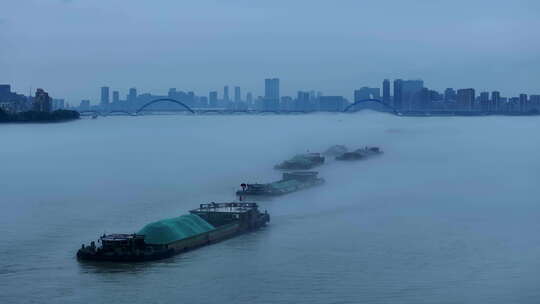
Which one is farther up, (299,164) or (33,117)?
(33,117)

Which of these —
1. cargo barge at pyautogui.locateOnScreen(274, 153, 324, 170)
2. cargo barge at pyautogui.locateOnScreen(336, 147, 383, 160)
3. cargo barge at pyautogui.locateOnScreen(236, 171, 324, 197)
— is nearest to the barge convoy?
cargo barge at pyautogui.locateOnScreen(236, 171, 324, 197)

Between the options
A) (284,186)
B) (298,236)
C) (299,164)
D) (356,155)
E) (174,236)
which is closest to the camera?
(174,236)

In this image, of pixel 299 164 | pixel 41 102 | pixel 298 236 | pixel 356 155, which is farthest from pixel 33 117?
pixel 298 236

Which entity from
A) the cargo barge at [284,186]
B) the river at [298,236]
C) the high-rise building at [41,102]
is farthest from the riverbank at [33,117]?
the cargo barge at [284,186]

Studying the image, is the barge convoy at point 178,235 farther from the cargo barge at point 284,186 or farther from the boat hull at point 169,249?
the cargo barge at point 284,186

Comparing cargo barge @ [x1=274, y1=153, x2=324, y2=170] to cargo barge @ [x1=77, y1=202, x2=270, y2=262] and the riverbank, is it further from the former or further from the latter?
the riverbank

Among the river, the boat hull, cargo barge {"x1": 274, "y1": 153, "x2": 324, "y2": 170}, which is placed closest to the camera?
the river

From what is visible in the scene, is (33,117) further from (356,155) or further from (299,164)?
(299,164)
